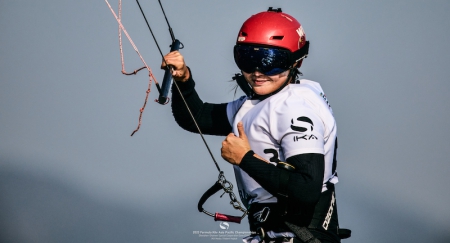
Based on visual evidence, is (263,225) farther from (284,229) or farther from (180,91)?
(180,91)

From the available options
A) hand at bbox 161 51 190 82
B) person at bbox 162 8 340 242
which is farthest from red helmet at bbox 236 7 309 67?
hand at bbox 161 51 190 82

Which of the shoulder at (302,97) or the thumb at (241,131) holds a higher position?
the shoulder at (302,97)

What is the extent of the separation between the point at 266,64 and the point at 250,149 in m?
0.50

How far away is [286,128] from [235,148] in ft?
0.91

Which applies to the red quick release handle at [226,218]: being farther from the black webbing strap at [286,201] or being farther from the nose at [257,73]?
the nose at [257,73]

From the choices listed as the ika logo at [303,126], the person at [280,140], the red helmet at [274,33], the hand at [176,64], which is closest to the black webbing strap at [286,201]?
the person at [280,140]

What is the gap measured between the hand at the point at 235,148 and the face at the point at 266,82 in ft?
1.13

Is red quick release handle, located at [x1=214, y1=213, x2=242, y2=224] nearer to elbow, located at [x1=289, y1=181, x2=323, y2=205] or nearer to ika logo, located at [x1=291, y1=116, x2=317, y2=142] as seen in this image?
elbow, located at [x1=289, y1=181, x2=323, y2=205]

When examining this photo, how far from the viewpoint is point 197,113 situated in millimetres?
5484

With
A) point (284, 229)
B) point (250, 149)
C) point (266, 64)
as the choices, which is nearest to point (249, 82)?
point (266, 64)

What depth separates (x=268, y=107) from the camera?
4.75 meters

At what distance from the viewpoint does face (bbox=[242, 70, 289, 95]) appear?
16.1 ft

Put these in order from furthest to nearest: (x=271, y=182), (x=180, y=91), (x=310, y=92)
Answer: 1. (x=180, y=91)
2. (x=310, y=92)
3. (x=271, y=182)

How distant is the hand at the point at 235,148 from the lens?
460 cm
